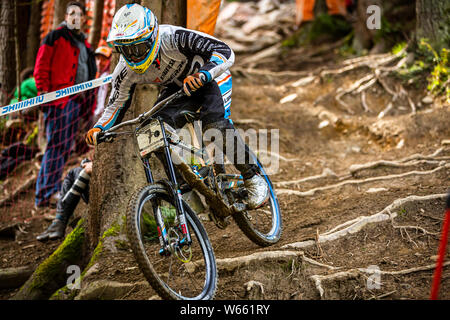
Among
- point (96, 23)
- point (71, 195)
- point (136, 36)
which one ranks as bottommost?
point (71, 195)

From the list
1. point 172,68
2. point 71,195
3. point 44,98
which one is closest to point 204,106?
point 172,68

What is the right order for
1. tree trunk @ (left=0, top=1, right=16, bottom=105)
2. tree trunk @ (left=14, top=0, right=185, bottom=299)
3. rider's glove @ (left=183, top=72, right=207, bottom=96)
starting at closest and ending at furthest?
1. rider's glove @ (left=183, top=72, right=207, bottom=96)
2. tree trunk @ (left=14, top=0, right=185, bottom=299)
3. tree trunk @ (left=0, top=1, right=16, bottom=105)

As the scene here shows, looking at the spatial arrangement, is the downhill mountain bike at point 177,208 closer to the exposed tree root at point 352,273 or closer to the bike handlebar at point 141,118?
the bike handlebar at point 141,118

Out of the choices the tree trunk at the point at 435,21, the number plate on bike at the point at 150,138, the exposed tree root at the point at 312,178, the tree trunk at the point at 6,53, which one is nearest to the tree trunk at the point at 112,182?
the number plate on bike at the point at 150,138

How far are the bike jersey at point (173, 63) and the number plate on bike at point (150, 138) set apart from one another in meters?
0.58

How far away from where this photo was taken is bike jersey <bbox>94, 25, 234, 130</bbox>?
3.55 m

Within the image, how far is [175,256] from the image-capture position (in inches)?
128

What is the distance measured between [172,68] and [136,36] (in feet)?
1.75

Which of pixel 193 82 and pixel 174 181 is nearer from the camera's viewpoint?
pixel 193 82

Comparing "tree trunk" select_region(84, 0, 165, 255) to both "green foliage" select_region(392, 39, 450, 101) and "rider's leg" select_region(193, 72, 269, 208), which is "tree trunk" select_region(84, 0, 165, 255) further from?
"green foliage" select_region(392, 39, 450, 101)

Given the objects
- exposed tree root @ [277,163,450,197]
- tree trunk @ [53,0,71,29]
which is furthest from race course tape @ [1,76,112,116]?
tree trunk @ [53,0,71,29]

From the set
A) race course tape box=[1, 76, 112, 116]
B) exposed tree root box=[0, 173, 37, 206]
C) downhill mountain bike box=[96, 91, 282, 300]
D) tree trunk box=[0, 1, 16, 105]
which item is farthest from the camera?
tree trunk box=[0, 1, 16, 105]

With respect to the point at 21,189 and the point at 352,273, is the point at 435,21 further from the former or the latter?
the point at 21,189
